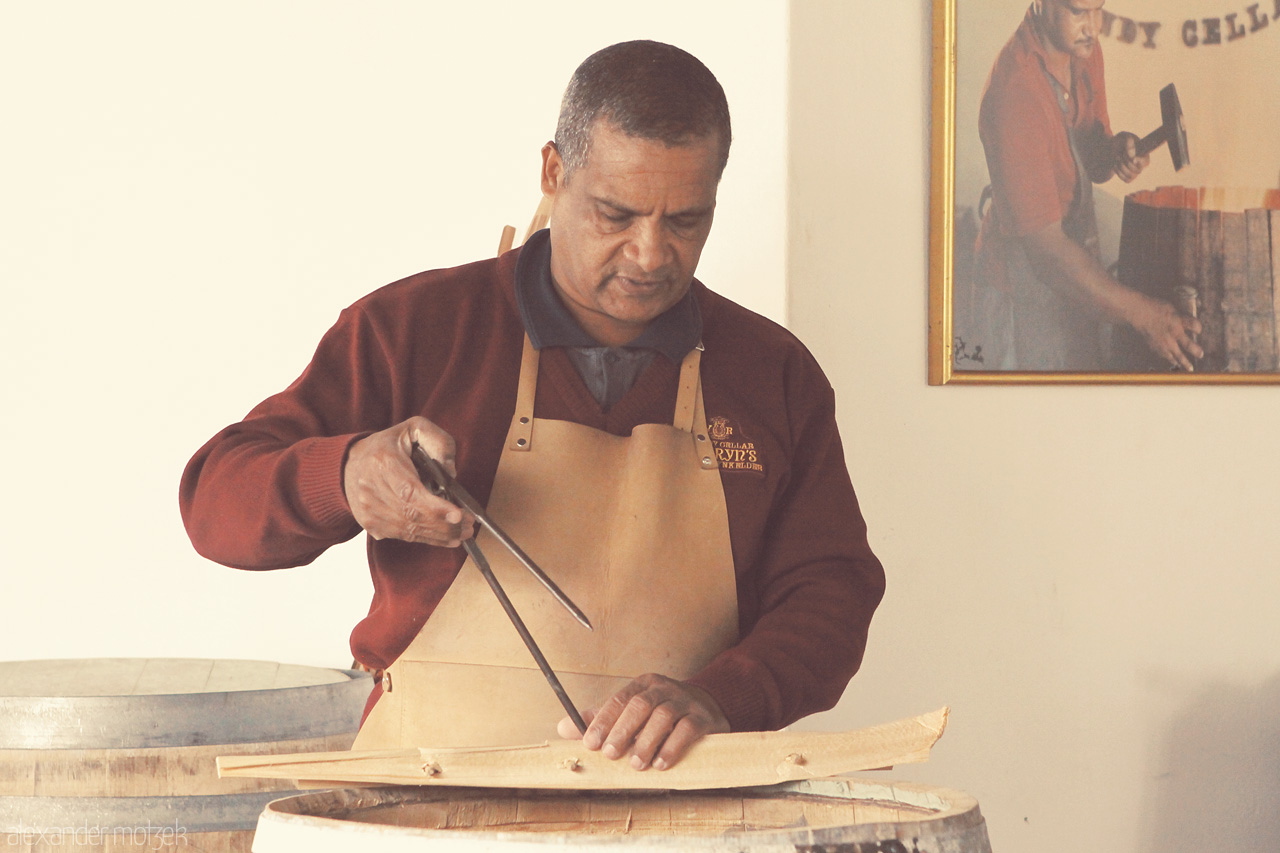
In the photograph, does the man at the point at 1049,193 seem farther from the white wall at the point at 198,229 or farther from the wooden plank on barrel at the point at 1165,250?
the white wall at the point at 198,229

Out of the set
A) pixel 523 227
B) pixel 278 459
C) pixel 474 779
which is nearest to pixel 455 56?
pixel 523 227

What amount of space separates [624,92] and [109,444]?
1.36 meters

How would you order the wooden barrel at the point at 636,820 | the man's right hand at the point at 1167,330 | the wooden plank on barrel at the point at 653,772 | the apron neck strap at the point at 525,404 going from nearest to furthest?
the wooden barrel at the point at 636,820, the wooden plank on barrel at the point at 653,772, the apron neck strap at the point at 525,404, the man's right hand at the point at 1167,330

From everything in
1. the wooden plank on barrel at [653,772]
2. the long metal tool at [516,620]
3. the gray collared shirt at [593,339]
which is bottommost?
the wooden plank on barrel at [653,772]

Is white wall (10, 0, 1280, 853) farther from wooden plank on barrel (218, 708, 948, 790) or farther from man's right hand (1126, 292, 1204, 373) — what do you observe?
wooden plank on barrel (218, 708, 948, 790)

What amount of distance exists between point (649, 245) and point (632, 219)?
1.5 inches

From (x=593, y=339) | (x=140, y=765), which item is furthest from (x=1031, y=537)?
(x=140, y=765)

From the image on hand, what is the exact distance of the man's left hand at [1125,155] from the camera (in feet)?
7.54

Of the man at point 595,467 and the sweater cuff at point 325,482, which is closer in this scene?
the sweater cuff at point 325,482

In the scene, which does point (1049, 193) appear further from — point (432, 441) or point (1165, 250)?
point (432, 441)

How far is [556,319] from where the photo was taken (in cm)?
156

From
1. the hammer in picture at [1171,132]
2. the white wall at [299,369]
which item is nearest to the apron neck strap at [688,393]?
the white wall at [299,369]

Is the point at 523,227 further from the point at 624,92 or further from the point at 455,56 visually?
the point at 624,92

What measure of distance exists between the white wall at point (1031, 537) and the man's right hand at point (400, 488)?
1.09 metres
